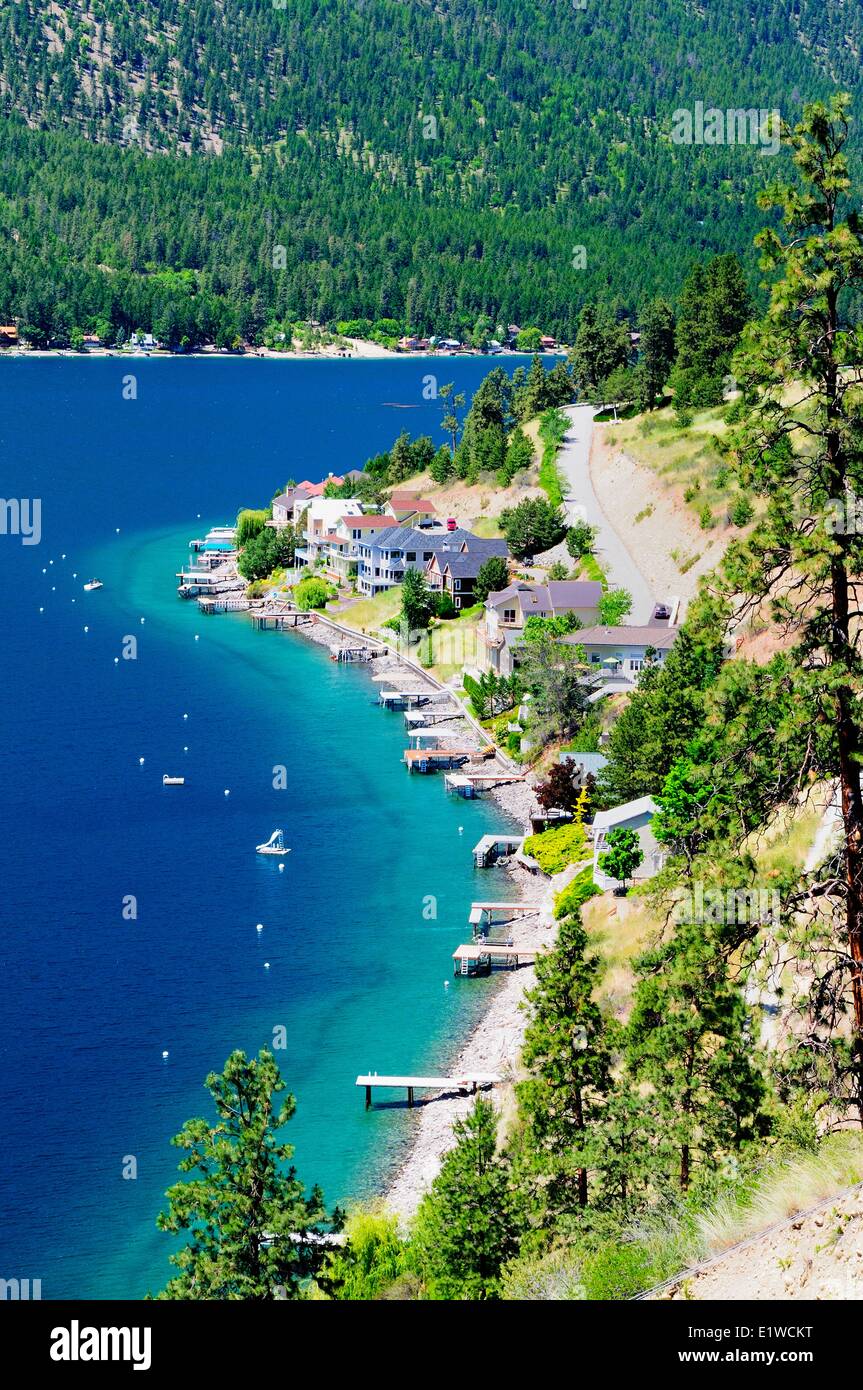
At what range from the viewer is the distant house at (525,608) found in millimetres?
89375

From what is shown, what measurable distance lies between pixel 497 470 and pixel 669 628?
4120 cm

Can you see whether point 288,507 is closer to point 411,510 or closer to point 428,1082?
point 411,510

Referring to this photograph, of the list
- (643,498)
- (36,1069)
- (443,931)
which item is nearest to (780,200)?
(36,1069)

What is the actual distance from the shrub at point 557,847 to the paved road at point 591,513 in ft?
72.3

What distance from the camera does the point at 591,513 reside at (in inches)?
4158

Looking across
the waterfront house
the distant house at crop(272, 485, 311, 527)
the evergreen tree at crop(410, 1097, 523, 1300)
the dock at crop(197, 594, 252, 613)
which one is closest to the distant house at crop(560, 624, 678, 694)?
the waterfront house

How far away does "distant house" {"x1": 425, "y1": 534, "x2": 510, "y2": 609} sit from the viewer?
102625 mm

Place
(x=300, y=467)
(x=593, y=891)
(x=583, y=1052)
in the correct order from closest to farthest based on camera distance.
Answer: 1. (x=583, y=1052)
2. (x=593, y=891)
3. (x=300, y=467)

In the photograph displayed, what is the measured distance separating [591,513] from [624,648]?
2511 centimetres

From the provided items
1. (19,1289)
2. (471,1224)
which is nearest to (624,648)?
(19,1289)

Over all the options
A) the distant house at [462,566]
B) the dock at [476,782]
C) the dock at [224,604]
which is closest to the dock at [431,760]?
the dock at [476,782]

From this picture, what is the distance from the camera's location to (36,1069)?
5044 centimetres

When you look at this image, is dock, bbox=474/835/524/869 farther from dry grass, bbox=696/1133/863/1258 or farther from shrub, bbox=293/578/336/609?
shrub, bbox=293/578/336/609
